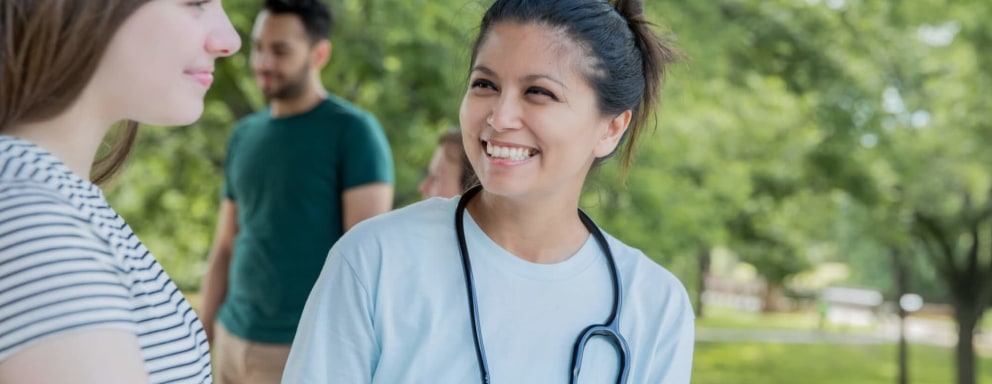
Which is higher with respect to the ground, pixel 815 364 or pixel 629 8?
pixel 629 8

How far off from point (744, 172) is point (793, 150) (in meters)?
0.51

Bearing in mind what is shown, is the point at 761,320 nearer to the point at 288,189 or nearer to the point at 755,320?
the point at 755,320

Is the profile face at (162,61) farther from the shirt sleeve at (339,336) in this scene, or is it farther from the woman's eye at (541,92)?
the woman's eye at (541,92)

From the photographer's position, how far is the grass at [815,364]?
1496cm

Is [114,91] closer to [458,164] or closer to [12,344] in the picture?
[12,344]

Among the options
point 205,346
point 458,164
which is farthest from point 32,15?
point 458,164

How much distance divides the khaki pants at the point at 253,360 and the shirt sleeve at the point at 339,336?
4.83 feet

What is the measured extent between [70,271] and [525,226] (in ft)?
2.70

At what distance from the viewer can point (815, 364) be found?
54.5 feet

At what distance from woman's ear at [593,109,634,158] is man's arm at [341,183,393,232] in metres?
1.19

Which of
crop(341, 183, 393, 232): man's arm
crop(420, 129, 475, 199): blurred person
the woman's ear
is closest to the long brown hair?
the woman's ear

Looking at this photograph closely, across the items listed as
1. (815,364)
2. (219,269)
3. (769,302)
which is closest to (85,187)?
(219,269)

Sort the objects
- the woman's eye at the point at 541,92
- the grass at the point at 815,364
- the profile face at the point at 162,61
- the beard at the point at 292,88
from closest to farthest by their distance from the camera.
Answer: the profile face at the point at 162,61 → the woman's eye at the point at 541,92 → the beard at the point at 292,88 → the grass at the point at 815,364

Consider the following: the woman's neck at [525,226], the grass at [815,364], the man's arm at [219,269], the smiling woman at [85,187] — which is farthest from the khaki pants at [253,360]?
the grass at [815,364]
